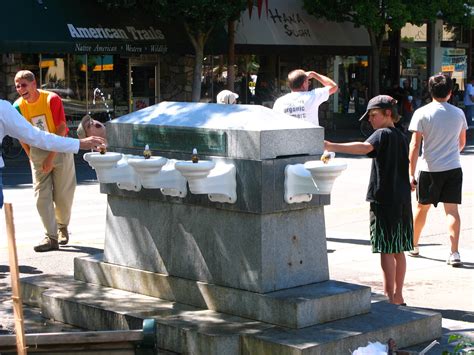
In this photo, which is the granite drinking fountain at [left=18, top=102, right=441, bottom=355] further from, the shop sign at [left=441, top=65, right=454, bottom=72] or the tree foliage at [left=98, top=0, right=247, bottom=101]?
the shop sign at [left=441, top=65, right=454, bottom=72]

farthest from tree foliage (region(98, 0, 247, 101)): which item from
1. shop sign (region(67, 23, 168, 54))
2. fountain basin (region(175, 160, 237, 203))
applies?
fountain basin (region(175, 160, 237, 203))

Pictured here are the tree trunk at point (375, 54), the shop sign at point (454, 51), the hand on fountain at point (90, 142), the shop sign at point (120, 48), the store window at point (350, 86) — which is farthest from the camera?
the shop sign at point (454, 51)

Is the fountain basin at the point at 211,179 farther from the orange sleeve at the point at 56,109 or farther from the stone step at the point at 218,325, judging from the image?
the orange sleeve at the point at 56,109

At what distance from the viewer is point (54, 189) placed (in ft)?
34.8

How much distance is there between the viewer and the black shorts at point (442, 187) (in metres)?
9.54

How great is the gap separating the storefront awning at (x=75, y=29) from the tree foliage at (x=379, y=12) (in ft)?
21.1

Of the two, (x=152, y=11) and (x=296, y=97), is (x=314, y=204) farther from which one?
(x=152, y=11)

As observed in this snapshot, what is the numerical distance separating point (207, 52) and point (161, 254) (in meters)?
22.0

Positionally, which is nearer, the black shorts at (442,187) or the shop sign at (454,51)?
the black shorts at (442,187)

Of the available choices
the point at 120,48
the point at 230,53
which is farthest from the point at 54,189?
the point at 230,53

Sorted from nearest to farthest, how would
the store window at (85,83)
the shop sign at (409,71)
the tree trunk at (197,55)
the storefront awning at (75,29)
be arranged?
the storefront awning at (75,29), the store window at (85,83), the tree trunk at (197,55), the shop sign at (409,71)

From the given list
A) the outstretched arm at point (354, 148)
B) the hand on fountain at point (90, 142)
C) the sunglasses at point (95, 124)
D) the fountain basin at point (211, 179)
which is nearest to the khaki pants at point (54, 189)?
the sunglasses at point (95, 124)

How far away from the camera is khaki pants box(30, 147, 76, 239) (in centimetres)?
1037

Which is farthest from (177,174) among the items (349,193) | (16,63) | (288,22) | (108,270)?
(288,22)
